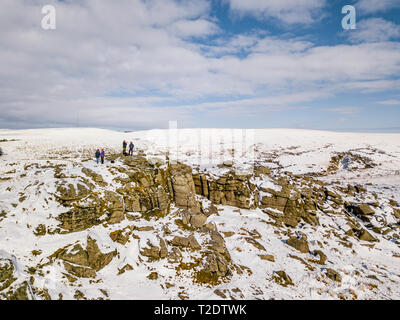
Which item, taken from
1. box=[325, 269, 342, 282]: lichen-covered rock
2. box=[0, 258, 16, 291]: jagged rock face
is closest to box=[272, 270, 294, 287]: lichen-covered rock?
box=[325, 269, 342, 282]: lichen-covered rock

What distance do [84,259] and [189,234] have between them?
6.63 meters

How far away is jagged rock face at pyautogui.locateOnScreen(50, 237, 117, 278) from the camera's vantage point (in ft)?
32.9

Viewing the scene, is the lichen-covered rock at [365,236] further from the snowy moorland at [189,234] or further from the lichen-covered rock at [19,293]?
the lichen-covered rock at [19,293]

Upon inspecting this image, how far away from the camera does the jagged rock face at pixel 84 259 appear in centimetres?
1002

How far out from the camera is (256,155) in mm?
44031

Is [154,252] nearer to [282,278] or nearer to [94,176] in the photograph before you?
[94,176]

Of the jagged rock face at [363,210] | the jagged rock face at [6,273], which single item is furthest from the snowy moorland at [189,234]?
the jagged rock face at [363,210]

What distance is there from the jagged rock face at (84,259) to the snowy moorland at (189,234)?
49 mm

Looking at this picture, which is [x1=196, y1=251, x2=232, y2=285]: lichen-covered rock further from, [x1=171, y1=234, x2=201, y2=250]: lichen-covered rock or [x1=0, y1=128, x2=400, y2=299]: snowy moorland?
[x1=171, y1=234, x2=201, y2=250]: lichen-covered rock
